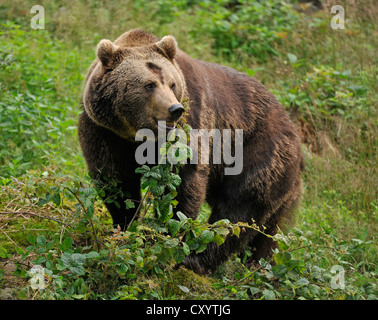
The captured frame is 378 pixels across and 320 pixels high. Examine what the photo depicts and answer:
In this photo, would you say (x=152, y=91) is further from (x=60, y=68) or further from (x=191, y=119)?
(x=60, y=68)

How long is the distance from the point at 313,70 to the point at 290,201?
4.42 metres

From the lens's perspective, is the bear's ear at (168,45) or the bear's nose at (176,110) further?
the bear's ear at (168,45)

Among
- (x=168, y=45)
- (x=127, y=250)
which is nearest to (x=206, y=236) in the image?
(x=127, y=250)

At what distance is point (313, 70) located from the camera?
31.6ft

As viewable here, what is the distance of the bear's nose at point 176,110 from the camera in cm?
407

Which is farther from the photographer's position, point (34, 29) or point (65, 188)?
point (34, 29)

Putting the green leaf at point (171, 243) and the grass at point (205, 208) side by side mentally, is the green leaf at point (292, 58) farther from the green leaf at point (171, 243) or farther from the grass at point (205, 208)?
the green leaf at point (171, 243)

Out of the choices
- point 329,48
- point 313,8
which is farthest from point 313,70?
point 313,8

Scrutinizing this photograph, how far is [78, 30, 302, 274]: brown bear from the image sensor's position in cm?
445

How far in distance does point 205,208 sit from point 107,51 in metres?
2.95

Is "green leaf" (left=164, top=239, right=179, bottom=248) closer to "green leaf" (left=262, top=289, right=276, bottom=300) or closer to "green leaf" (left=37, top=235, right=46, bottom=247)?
"green leaf" (left=262, top=289, right=276, bottom=300)

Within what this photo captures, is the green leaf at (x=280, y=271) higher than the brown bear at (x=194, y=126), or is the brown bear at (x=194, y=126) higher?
the brown bear at (x=194, y=126)

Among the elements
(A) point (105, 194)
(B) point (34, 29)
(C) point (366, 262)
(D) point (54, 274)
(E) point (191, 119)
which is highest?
(B) point (34, 29)

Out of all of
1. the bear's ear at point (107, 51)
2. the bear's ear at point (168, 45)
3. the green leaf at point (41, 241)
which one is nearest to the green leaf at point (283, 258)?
the green leaf at point (41, 241)
